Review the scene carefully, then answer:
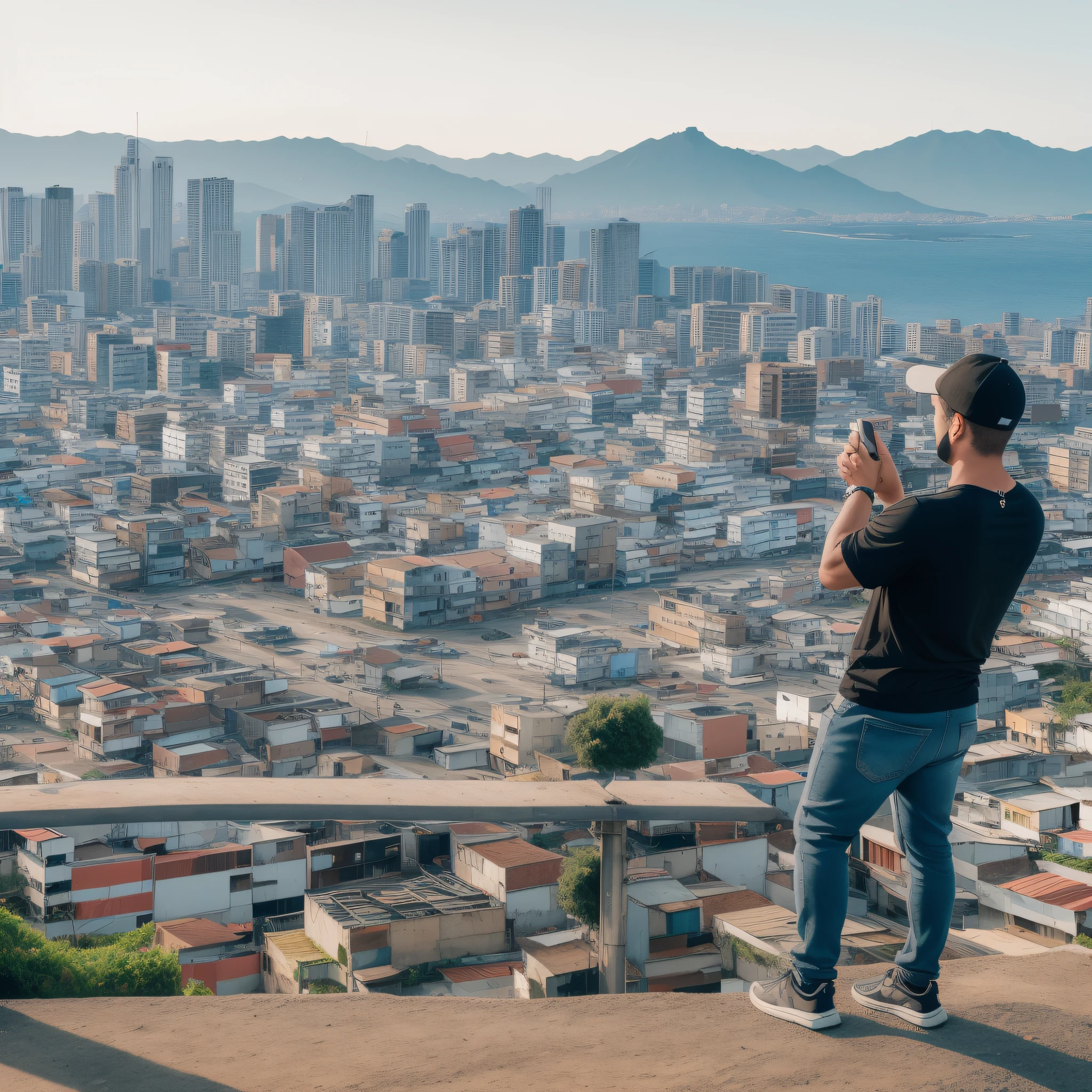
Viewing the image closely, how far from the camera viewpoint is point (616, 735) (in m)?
3.40

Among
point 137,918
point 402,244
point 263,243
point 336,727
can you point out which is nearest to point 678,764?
point 336,727

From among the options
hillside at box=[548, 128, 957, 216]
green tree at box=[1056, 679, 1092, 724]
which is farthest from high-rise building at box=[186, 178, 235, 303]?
hillside at box=[548, 128, 957, 216]

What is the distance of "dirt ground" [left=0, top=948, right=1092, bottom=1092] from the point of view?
2.25 ft

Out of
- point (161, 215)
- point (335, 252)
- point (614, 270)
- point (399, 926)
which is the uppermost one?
point (161, 215)

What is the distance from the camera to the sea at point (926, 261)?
44562 millimetres

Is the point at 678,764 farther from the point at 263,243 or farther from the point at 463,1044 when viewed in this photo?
the point at 263,243

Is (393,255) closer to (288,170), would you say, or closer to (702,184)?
(702,184)

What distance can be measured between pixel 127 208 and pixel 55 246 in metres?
5.82

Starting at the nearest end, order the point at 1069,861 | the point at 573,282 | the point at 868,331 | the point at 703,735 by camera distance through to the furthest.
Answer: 1. the point at 1069,861
2. the point at 703,735
3. the point at 868,331
4. the point at 573,282

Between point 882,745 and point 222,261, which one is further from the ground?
point 222,261

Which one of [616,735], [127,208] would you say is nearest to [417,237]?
[127,208]

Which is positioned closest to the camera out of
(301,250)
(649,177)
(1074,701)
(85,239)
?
(1074,701)

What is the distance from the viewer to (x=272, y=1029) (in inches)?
29.8

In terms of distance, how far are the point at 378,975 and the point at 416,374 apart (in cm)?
2019
